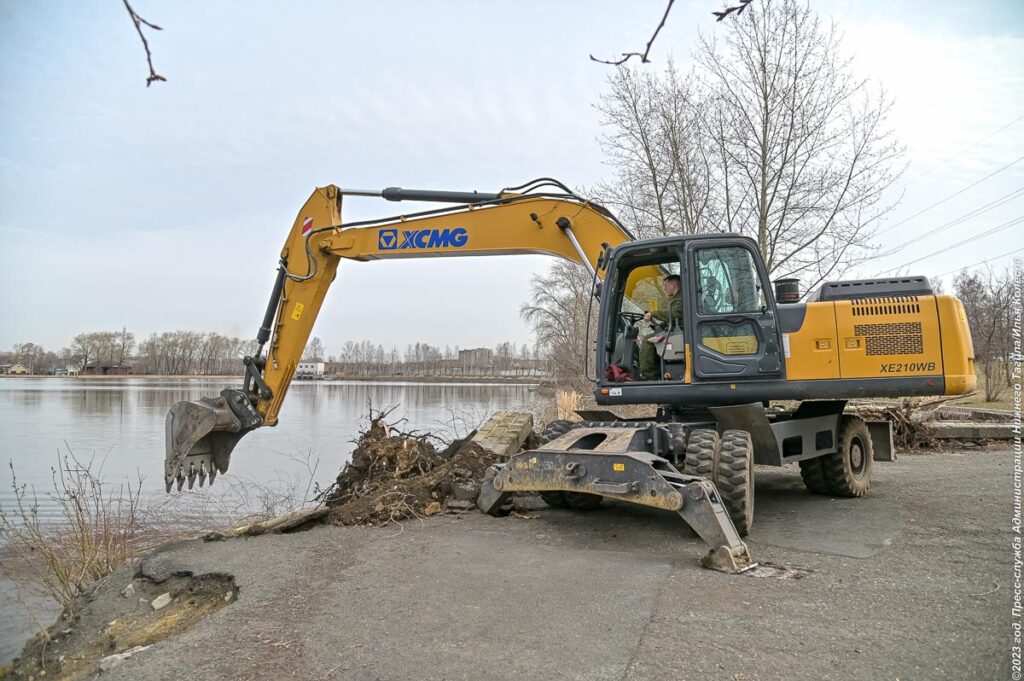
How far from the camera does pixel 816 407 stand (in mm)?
8461

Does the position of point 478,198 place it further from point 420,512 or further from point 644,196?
point 644,196

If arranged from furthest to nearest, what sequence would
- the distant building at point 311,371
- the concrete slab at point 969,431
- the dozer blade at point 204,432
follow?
1. the distant building at point 311,371
2. the concrete slab at point 969,431
3. the dozer blade at point 204,432

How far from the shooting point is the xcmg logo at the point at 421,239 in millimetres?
8352

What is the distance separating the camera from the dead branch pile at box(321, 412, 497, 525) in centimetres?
743

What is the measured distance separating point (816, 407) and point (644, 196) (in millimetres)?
13176

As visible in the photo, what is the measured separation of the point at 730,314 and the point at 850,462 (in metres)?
3.15

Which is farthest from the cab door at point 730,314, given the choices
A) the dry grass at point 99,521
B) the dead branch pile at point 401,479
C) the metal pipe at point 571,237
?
the dry grass at point 99,521

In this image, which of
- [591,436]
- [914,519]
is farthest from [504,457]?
[914,519]

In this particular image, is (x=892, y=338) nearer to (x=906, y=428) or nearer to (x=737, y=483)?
(x=737, y=483)

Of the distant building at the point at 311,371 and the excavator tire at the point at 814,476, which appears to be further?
the distant building at the point at 311,371

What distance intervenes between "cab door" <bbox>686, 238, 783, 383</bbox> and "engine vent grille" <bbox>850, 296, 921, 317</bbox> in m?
0.83

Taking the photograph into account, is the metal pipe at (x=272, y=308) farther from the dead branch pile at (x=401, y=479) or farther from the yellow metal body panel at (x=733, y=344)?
the yellow metal body panel at (x=733, y=344)

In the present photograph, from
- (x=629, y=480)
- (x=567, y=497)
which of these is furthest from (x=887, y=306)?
(x=567, y=497)

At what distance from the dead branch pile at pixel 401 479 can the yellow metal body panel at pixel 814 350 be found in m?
3.54
